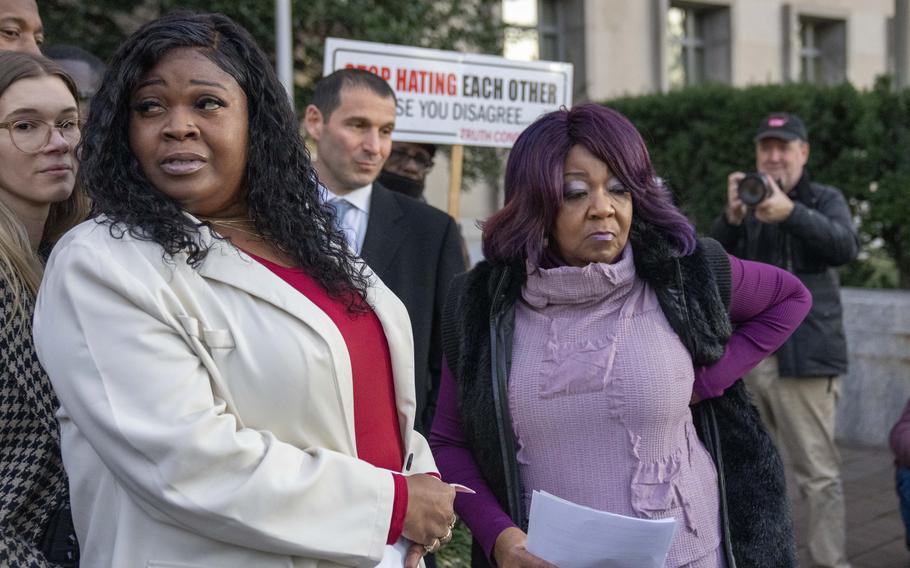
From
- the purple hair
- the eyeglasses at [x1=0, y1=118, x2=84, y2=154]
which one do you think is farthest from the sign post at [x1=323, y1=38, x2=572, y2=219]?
the eyeglasses at [x1=0, y1=118, x2=84, y2=154]

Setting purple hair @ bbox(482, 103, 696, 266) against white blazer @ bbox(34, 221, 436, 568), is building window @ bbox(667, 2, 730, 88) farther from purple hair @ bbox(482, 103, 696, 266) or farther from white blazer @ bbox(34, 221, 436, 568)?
white blazer @ bbox(34, 221, 436, 568)

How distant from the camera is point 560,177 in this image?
2268 millimetres

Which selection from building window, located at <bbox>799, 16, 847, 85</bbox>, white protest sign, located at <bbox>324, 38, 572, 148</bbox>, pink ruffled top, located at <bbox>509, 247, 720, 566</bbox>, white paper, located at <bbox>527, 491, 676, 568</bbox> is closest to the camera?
white paper, located at <bbox>527, 491, 676, 568</bbox>

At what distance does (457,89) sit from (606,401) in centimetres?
338

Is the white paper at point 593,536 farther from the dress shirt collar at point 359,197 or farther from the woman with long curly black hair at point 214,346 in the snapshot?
the dress shirt collar at point 359,197

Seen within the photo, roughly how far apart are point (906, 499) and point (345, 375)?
3555mm

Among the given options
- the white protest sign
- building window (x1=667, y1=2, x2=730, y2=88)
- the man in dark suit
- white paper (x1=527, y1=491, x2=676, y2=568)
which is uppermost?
building window (x1=667, y1=2, x2=730, y2=88)

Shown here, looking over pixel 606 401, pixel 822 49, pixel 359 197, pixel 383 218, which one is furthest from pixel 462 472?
pixel 822 49

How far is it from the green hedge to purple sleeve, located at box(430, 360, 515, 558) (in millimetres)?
4504

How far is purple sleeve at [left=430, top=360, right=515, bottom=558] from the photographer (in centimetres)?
224

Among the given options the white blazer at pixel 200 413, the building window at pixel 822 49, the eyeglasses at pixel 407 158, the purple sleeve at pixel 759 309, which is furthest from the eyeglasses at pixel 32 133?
the building window at pixel 822 49

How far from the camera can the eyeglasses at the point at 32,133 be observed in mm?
2004

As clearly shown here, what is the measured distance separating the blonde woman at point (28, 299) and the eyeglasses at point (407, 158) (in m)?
2.69

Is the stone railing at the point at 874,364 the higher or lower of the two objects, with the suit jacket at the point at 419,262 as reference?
lower
